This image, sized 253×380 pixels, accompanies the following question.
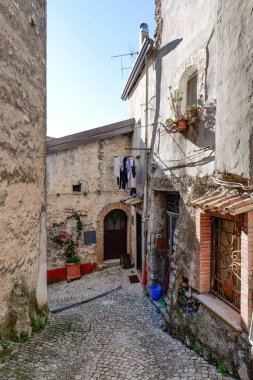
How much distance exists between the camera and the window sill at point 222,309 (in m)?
3.88

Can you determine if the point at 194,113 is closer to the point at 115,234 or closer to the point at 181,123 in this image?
the point at 181,123

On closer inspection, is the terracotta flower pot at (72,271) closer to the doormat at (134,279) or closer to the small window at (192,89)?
the doormat at (134,279)

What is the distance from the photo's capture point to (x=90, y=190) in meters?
11.1

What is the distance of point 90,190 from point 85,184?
12.9 inches

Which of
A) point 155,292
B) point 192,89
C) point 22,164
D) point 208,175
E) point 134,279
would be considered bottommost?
point 134,279

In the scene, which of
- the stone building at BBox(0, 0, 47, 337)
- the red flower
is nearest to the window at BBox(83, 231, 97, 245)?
the red flower

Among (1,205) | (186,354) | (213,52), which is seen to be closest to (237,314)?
(186,354)

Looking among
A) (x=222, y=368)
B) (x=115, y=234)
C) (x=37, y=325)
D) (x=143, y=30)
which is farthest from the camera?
(x=115, y=234)

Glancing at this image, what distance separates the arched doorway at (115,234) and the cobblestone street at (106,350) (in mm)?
4070

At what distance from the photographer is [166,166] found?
6.86 m

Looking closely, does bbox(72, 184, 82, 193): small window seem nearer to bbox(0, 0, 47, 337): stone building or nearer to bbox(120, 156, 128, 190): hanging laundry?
bbox(120, 156, 128, 190): hanging laundry

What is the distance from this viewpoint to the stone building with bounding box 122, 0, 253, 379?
3.78m

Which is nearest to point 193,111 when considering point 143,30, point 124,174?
point 124,174

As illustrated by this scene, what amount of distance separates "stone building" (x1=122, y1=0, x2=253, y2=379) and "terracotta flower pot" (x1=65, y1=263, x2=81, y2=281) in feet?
12.9
